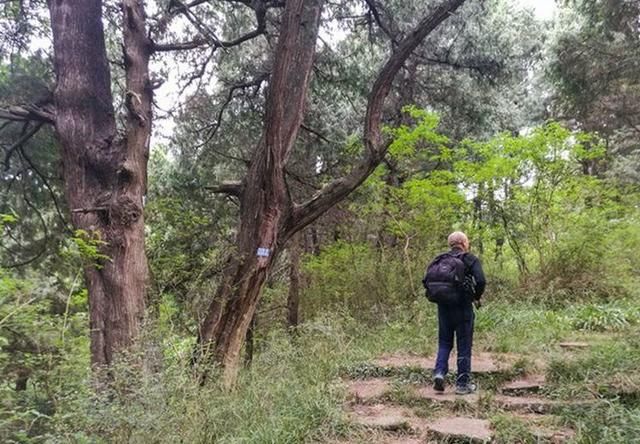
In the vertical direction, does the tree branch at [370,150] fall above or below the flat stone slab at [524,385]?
above

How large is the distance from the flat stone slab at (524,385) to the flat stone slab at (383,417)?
99cm

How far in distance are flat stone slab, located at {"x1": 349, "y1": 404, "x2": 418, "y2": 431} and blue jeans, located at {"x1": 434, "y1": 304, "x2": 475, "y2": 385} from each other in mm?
610

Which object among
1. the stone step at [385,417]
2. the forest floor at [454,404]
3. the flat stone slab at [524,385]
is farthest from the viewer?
the flat stone slab at [524,385]

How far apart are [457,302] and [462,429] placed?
1.24 metres

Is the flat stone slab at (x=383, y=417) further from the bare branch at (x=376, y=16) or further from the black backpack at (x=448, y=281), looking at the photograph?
the bare branch at (x=376, y=16)

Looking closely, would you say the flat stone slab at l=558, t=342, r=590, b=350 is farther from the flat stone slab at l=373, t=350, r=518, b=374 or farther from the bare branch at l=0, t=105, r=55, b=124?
the bare branch at l=0, t=105, r=55, b=124

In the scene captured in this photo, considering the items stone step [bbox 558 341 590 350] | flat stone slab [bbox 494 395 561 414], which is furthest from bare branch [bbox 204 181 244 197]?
stone step [bbox 558 341 590 350]

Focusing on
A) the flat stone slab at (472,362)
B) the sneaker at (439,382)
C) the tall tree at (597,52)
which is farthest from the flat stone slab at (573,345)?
the tall tree at (597,52)

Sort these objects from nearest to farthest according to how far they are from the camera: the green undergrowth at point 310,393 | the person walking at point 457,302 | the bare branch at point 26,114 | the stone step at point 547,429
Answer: the green undergrowth at point 310,393 < the stone step at point 547,429 < the person walking at point 457,302 < the bare branch at point 26,114

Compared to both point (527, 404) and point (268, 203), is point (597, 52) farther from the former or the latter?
point (527, 404)

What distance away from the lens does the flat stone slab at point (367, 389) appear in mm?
4387

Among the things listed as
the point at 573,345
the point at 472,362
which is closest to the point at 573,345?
the point at 573,345

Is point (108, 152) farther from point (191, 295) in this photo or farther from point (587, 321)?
point (587, 321)

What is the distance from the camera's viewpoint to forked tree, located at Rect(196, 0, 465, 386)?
510cm
